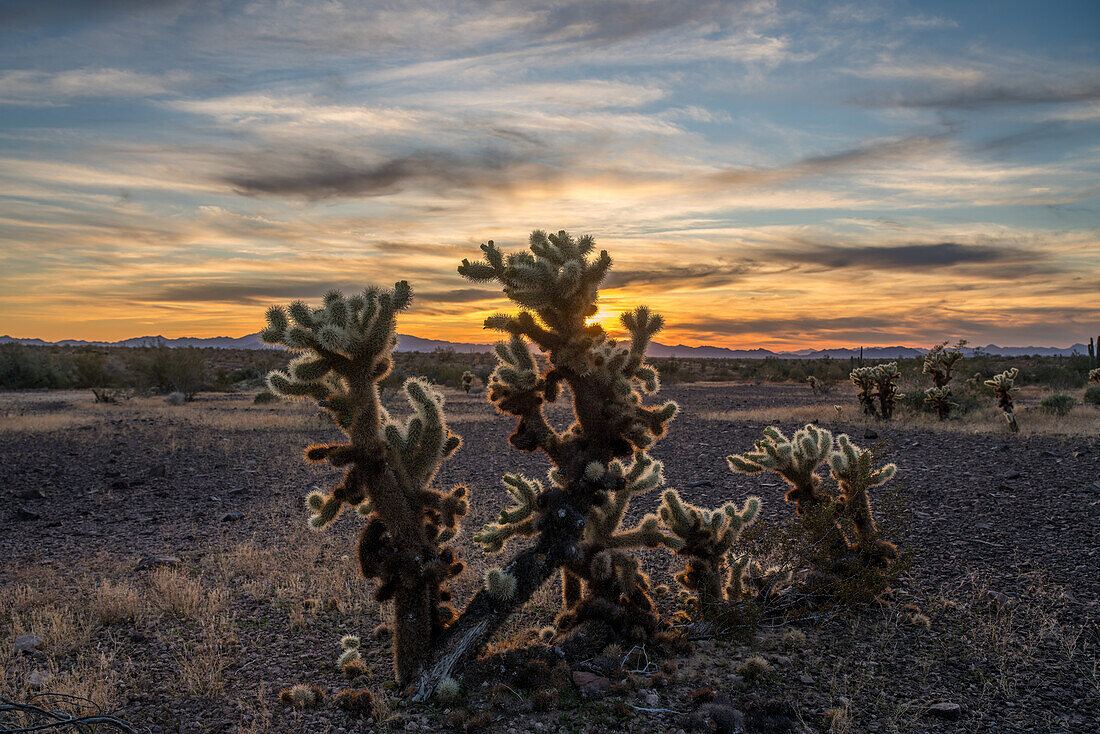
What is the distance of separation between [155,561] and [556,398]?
6062 millimetres

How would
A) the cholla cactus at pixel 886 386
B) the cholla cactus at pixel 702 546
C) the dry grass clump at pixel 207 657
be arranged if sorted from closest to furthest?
the dry grass clump at pixel 207 657 < the cholla cactus at pixel 702 546 < the cholla cactus at pixel 886 386

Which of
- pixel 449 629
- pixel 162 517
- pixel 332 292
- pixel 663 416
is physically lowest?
pixel 162 517

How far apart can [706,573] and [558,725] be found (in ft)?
6.66

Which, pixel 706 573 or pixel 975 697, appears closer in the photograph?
pixel 975 697

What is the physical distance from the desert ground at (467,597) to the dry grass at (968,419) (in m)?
2.66

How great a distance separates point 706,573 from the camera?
18.0ft

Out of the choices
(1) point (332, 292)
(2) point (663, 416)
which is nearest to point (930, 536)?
(2) point (663, 416)

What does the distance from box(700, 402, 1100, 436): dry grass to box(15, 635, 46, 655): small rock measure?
704 inches

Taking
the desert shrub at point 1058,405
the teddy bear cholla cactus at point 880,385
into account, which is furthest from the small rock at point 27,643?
the desert shrub at point 1058,405

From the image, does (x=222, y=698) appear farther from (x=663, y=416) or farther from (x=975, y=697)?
(x=975, y=697)

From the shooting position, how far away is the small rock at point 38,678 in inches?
180

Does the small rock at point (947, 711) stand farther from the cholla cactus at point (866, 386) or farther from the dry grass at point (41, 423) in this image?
the dry grass at point (41, 423)

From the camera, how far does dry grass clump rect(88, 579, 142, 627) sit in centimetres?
588

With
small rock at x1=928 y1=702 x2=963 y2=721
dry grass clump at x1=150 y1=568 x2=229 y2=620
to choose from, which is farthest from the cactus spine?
dry grass clump at x1=150 y1=568 x2=229 y2=620
